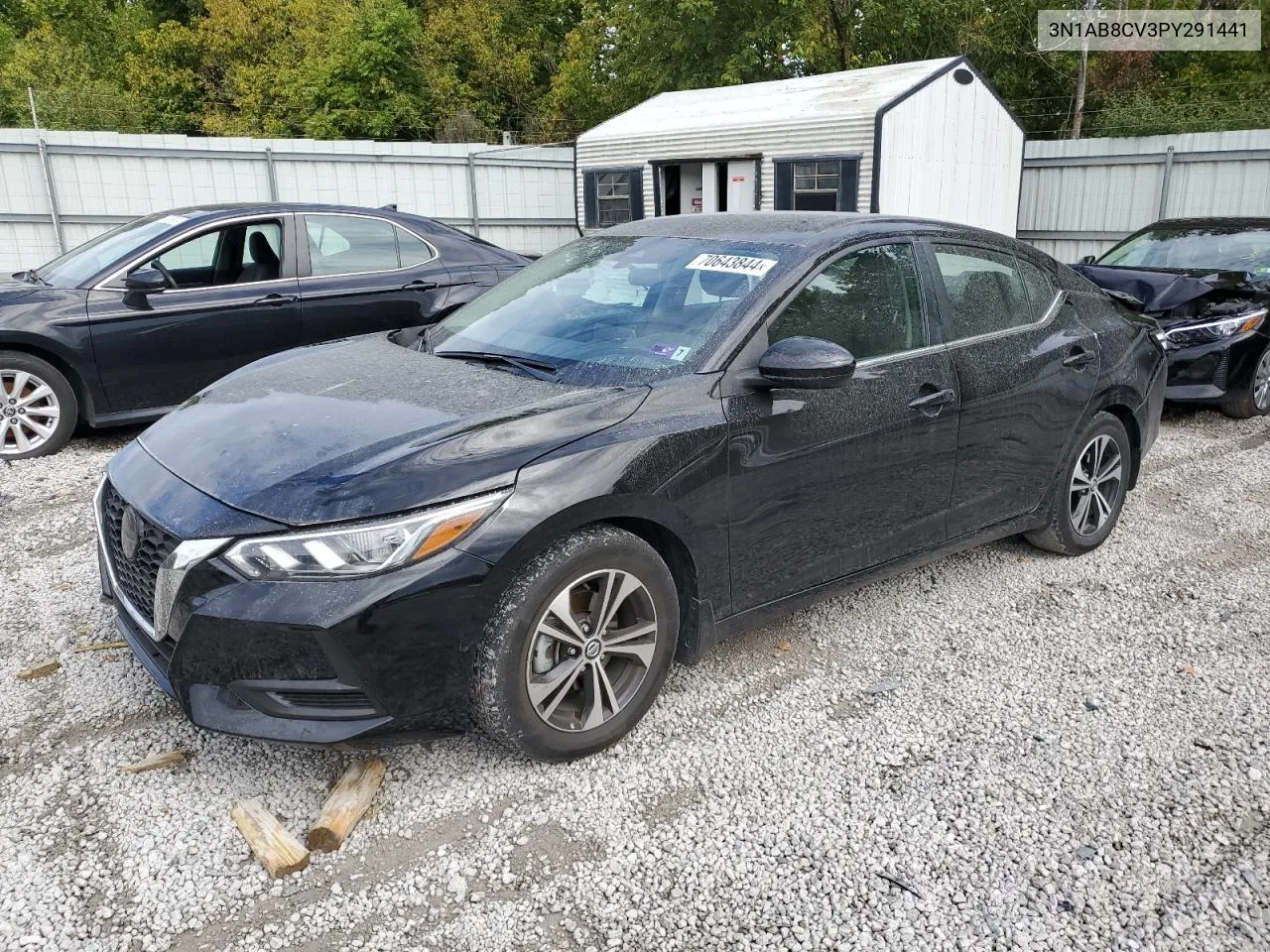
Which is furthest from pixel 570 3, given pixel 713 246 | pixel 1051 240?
pixel 713 246

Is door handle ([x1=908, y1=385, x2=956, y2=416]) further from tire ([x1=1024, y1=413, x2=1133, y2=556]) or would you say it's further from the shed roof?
the shed roof

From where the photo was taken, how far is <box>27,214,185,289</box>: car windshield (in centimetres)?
656

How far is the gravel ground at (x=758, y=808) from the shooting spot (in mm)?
2482

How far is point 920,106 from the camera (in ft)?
53.7

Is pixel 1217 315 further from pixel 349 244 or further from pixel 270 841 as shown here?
pixel 270 841

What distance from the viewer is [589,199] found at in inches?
802

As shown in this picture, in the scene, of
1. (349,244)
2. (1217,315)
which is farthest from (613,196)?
(1217,315)

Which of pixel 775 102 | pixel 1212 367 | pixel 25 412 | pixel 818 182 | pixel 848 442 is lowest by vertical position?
pixel 1212 367

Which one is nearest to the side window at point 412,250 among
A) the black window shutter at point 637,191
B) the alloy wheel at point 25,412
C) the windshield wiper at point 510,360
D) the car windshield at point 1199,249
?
the alloy wheel at point 25,412

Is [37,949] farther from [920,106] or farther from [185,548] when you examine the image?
[920,106]

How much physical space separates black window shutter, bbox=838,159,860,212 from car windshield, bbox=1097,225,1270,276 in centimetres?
735

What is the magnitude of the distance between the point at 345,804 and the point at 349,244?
17.1ft

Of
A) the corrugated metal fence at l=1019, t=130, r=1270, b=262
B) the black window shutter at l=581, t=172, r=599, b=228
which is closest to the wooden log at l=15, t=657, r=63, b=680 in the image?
the corrugated metal fence at l=1019, t=130, r=1270, b=262

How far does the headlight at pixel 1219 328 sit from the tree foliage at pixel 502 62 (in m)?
17.7
